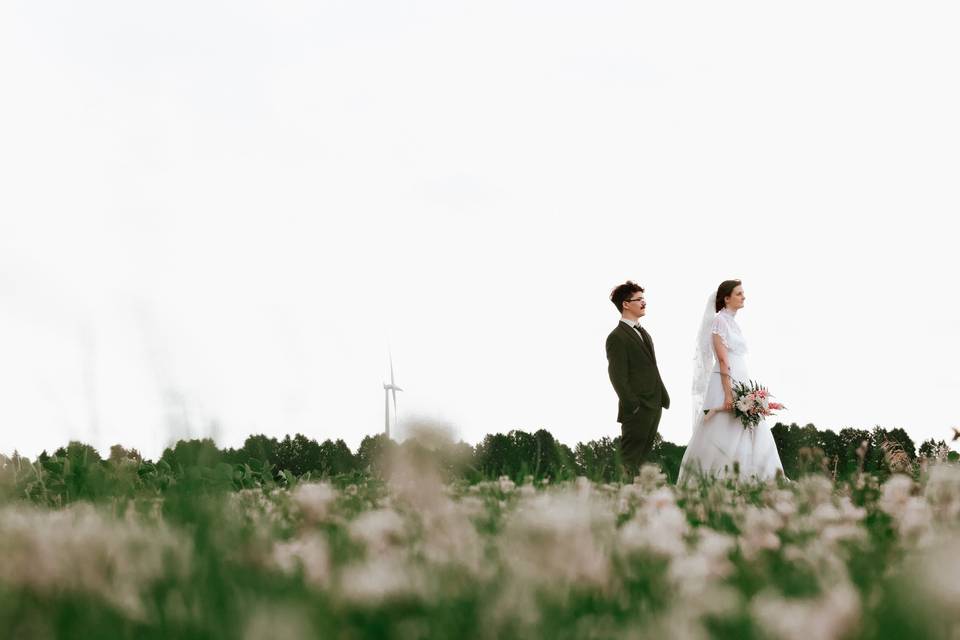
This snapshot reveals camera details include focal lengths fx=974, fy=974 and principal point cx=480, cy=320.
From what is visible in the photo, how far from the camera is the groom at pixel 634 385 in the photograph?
37.1ft

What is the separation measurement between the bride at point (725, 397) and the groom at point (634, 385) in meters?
0.56

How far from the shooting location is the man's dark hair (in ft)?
37.6

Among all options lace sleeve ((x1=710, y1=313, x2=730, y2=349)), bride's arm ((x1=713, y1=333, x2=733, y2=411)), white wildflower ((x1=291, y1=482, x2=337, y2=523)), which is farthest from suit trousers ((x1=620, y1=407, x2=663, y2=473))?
white wildflower ((x1=291, y1=482, x2=337, y2=523))

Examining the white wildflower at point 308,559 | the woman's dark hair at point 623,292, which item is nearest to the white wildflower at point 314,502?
the white wildflower at point 308,559

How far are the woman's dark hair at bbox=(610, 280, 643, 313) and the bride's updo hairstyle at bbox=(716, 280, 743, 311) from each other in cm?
93

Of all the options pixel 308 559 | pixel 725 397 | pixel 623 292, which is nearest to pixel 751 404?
pixel 725 397

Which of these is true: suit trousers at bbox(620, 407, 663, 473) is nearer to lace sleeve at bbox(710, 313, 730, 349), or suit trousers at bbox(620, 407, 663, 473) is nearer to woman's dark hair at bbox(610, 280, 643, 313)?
lace sleeve at bbox(710, 313, 730, 349)

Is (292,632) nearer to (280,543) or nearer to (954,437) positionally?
(280,543)

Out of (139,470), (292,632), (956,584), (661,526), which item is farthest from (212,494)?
(139,470)

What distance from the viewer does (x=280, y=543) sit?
2.88 meters

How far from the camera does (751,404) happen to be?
11.2m

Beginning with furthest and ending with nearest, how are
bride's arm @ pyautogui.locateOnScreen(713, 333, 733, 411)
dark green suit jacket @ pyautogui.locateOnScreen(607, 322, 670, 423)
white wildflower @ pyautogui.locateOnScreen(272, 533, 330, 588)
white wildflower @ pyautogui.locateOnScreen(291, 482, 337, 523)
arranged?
dark green suit jacket @ pyautogui.locateOnScreen(607, 322, 670, 423) → bride's arm @ pyautogui.locateOnScreen(713, 333, 733, 411) → white wildflower @ pyautogui.locateOnScreen(291, 482, 337, 523) → white wildflower @ pyautogui.locateOnScreen(272, 533, 330, 588)

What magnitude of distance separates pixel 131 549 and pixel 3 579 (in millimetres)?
295

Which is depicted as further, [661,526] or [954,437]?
[954,437]
